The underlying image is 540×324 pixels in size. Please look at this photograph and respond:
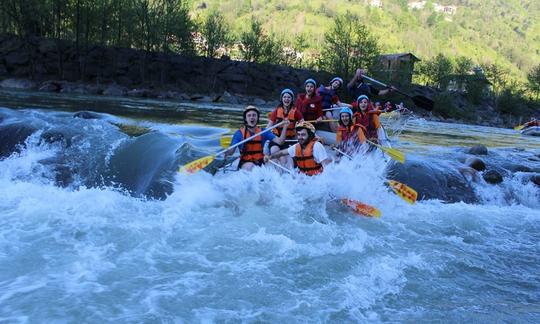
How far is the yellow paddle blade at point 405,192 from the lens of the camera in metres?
7.88

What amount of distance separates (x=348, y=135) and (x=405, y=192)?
1557mm

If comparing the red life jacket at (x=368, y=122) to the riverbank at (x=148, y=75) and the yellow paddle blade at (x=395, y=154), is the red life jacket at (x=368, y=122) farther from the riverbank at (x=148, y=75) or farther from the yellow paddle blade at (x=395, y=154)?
the riverbank at (x=148, y=75)

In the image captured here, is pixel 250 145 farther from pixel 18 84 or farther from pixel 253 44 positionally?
pixel 253 44

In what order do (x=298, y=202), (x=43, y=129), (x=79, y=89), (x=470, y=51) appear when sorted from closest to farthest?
1. (x=298, y=202)
2. (x=43, y=129)
3. (x=79, y=89)
4. (x=470, y=51)

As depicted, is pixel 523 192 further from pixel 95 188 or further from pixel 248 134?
pixel 95 188

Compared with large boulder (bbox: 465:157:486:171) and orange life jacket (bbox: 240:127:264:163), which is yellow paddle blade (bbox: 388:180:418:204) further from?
large boulder (bbox: 465:157:486:171)

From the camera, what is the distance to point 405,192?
7.94 m

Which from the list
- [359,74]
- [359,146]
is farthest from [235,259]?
[359,74]

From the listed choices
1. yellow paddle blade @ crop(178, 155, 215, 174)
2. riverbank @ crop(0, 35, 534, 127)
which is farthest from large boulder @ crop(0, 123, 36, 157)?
riverbank @ crop(0, 35, 534, 127)

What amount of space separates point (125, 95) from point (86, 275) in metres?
29.2

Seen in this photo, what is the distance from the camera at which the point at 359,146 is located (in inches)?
341

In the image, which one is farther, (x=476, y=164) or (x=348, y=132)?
(x=476, y=164)

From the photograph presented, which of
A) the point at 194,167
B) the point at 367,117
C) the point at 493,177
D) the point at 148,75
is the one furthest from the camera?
the point at 148,75

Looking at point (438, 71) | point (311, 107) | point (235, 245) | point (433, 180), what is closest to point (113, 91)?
point (311, 107)
